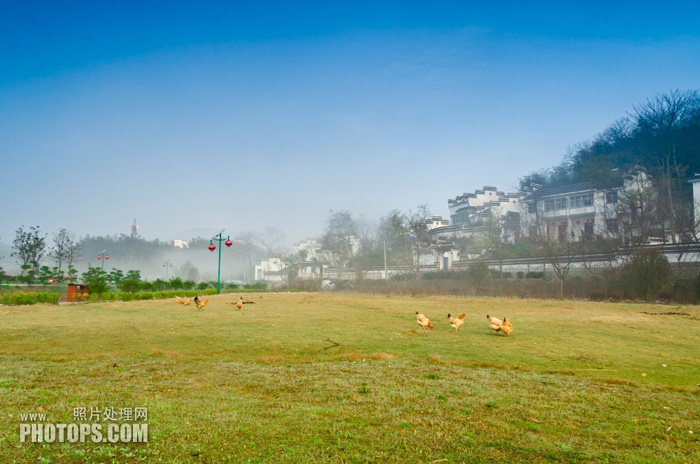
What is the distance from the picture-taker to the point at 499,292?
31312 millimetres

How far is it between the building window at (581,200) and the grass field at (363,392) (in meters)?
42.2

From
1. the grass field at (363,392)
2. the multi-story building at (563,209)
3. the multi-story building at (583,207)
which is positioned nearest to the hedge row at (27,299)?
the grass field at (363,392)

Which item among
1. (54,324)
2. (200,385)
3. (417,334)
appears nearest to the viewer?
(200,385)

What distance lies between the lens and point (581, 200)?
5122 cm

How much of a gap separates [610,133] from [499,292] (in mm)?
41412

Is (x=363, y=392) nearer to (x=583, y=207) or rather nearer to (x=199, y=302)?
(x=199, y=302)

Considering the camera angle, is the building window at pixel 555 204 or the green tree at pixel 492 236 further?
the building window at pixel 555 204

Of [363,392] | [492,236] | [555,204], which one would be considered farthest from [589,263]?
[363,392]

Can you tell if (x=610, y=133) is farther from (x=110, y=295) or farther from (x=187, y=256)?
(x=187, y=256)

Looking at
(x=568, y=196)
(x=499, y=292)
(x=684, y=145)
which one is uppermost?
(x=684, y=145)

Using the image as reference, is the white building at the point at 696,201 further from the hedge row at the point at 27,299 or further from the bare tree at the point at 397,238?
the hedge row at the point at 27,299

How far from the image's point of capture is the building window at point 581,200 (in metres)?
50.4

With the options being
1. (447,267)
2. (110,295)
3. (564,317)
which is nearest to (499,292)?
(564,317)

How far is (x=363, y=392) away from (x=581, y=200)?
171 feet
